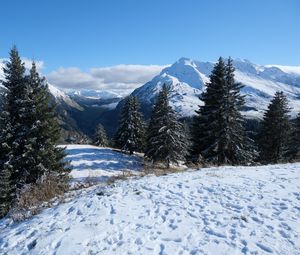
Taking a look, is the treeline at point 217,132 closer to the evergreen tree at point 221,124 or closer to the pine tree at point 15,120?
the evergreen tree at point 221,124

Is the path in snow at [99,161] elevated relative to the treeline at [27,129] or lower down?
lower down

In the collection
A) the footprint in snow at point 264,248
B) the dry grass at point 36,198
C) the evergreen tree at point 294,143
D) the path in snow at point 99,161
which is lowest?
the path in snow at point 99,161

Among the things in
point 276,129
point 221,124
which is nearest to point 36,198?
point 221,124

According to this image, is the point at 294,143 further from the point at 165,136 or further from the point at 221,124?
the point at 165,136

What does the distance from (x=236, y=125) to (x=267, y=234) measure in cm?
2233

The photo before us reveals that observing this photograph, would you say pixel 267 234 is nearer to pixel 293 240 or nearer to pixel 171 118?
pixel 293 240

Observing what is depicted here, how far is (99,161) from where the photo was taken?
36.6 meters

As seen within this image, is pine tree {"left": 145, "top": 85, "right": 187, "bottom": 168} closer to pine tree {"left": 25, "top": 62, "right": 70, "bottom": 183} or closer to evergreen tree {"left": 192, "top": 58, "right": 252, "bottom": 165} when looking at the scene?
evergreen tree {"left": 192, "top": 58, "right": 252, "bottom": 165}

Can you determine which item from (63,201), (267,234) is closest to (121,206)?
(63,201)

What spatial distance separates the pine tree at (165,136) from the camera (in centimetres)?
3538

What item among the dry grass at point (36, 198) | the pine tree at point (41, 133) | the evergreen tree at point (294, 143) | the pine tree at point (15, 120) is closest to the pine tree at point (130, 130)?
the pine tree at point (41, 133)

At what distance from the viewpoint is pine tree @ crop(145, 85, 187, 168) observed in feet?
116

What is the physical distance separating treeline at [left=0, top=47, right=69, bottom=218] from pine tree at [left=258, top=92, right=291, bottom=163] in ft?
77.8

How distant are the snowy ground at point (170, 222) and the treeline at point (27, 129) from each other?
1317cm
